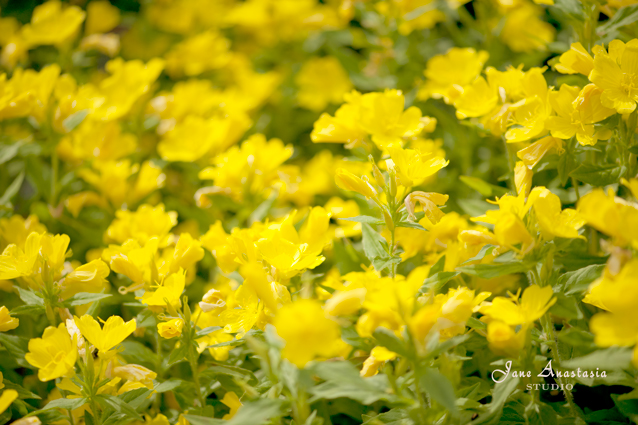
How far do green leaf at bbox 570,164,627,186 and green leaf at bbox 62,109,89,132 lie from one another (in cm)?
159

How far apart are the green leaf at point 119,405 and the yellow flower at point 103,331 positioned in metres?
0.10

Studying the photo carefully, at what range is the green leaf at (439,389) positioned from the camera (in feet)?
2.54

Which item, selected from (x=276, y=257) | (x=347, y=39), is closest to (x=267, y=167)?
(x=276, y=257)

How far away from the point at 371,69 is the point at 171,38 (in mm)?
1243

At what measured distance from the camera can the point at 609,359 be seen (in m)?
0.82

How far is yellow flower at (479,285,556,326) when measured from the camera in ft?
3.01

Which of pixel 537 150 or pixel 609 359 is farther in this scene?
pixel 537 150

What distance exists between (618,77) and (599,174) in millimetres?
230

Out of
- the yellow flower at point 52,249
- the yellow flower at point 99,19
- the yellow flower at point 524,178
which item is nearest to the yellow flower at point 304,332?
the yellow flower at point 524,178

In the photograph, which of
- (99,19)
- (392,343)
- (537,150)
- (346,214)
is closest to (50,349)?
(392,343)

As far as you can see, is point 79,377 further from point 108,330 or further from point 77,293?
point 77,293

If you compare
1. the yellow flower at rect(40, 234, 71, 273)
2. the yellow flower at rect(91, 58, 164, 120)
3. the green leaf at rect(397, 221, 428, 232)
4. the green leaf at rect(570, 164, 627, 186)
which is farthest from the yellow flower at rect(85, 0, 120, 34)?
the green leaf at rect(570, 164, 627, 186)

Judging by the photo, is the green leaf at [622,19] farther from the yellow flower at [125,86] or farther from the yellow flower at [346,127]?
the yellow flower at [125,86]

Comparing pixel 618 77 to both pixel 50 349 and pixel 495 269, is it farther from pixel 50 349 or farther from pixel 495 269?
pixel 50 349
